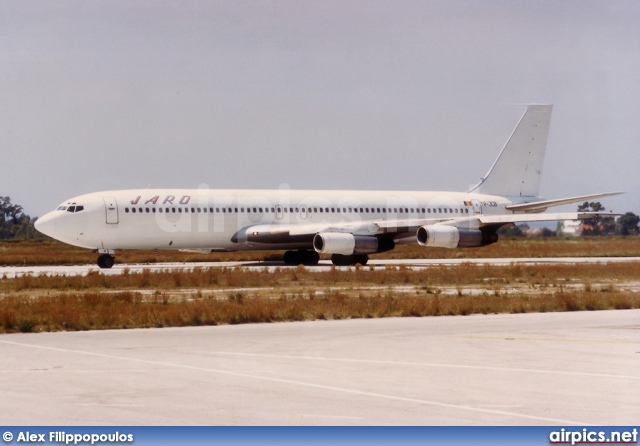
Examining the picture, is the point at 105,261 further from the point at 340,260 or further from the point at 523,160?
the point at 523,160

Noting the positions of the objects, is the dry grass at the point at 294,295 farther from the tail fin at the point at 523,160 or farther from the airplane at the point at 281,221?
the tail fin at the point at 523,160

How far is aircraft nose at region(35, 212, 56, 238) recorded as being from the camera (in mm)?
41531

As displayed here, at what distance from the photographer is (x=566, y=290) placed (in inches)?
1167

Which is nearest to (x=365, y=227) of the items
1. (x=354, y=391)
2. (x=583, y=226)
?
(x=354, y=391)

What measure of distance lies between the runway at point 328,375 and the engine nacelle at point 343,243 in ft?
74.6

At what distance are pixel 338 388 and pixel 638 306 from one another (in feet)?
48.7

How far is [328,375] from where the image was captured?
1314 centimetres

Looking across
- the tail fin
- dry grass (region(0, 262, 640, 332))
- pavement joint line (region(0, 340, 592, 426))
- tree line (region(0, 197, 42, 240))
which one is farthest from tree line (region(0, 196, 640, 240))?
pavement joint line (region(0, 340, 592, 426))

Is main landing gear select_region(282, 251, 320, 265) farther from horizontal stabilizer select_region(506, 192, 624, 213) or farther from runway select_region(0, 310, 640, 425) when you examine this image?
runway select_region(0, 310, 640, 425)

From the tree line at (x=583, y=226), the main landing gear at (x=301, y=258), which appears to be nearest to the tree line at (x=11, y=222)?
the tree line at (x=583, y=226)

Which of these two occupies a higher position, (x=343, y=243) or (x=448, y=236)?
(x=448, y=236)

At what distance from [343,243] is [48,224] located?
13.0m

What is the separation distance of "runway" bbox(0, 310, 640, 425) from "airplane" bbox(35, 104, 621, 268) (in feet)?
75.8

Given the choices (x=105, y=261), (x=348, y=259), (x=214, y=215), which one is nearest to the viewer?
(x=105, y=261)
